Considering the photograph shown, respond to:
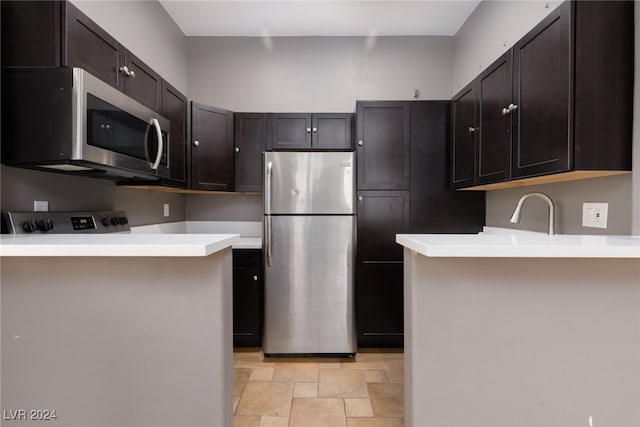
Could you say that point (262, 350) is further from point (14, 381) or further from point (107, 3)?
point (107, 3)

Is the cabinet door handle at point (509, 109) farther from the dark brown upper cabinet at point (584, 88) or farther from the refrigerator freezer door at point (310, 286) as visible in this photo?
the refrigerator freezer door at point (310, 286)

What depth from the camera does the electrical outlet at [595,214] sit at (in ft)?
4.79

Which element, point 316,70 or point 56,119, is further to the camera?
point 316,70

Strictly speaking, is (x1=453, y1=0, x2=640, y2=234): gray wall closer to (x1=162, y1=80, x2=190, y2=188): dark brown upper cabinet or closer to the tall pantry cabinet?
the tall pantry cabinet

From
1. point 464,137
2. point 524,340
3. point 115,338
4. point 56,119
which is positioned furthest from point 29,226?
point 464,137

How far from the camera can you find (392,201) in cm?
268

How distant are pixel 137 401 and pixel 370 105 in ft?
7.74

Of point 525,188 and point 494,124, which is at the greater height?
point 494,124

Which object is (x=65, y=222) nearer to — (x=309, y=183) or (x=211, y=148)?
(x=211, y=148)

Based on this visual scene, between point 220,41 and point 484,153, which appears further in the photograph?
point 220,41

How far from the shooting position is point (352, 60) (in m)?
3.21

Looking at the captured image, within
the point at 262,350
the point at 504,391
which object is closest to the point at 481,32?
the point at 504,391

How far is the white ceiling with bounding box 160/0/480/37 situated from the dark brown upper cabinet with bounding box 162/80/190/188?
34.9 inches

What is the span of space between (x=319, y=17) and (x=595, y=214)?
247cm
